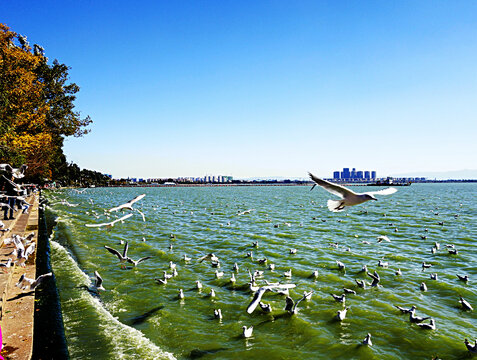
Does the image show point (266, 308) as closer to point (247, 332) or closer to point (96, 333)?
point (247, 332)

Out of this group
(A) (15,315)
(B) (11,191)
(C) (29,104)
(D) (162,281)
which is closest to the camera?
(A) (15,315)

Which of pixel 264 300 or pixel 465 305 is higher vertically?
pixel 465 305

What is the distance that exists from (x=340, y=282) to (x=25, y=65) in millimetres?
31785

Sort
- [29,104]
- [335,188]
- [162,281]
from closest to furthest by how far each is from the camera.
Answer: [335,188]
[162,281]
[29,104]

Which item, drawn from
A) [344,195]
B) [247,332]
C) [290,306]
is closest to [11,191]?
[247,332]

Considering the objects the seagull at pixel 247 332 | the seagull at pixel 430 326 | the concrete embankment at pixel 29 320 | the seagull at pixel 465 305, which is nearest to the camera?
the concrete embankment at pixel 29 320

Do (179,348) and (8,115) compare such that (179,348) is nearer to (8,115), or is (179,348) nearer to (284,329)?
(284,329)

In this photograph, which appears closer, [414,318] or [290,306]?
[414,318]

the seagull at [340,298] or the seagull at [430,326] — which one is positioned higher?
the seagull at [340,298]

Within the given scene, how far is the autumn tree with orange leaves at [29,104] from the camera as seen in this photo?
2399 centimetres

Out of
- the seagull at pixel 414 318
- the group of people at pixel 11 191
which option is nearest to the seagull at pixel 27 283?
the group of people at pixel 11 191

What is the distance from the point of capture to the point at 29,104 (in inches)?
1097

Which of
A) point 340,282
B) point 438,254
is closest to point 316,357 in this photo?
point 340,282

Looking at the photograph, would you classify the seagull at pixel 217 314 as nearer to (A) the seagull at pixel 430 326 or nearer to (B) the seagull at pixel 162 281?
(B) the seagull at pixel 162 281
